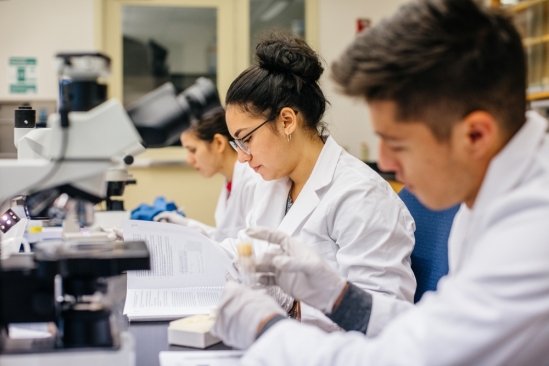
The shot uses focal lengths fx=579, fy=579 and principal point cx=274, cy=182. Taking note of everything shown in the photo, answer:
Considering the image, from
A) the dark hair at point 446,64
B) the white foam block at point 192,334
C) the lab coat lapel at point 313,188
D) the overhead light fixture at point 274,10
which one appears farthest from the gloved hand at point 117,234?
the overhead light fixture at point 274,10

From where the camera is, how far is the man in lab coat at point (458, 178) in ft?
2.62

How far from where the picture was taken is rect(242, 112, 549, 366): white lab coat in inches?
31.2

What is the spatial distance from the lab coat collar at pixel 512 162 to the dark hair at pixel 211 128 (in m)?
2.07

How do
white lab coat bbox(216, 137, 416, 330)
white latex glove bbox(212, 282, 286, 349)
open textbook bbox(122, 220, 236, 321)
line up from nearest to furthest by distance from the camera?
white latex glove bbox(212, 282, 286, 349), white lab coat bbox(216, 137, 416, 330), open textbook bbox(122, 220, 236, 321)

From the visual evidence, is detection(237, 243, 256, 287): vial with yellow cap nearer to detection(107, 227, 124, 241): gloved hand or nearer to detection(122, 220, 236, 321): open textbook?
detection(122, 220, 236, 321): open textbook

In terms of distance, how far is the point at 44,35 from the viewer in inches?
171

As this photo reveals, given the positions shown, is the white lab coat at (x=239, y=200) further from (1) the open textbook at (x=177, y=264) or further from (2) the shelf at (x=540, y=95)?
(2) the shelf at (x=540, y=95)

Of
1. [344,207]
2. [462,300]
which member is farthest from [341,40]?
[462,300]

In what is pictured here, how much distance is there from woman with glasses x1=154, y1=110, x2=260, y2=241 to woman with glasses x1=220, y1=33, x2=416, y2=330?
81 cm

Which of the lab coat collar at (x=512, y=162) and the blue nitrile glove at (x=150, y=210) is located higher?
the lab coat collar at (x=512, y=162)

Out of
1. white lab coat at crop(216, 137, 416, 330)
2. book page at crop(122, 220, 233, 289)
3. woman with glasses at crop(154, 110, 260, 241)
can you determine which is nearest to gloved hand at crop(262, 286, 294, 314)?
white lab coat at crop(216, 137, 416, 330)

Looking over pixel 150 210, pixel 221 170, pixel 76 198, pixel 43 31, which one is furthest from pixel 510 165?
pixel 43 31

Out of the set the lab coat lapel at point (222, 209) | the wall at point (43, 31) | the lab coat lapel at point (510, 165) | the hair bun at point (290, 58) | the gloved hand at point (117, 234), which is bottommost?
the lab coat lapel at point (222, 209)

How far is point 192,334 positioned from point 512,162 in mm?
685
